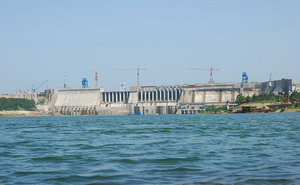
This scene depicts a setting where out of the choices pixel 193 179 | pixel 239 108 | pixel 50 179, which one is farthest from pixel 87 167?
pixel 239 108

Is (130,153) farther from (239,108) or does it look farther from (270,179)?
(239,108)

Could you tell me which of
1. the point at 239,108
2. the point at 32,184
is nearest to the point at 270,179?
the point at 32,184

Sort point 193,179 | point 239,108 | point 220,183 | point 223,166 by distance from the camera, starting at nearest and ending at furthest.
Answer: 1. point 220,183
2. point 193,179
3. point 223,166
4. point 239,108

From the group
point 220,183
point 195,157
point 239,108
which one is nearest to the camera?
point 220,183

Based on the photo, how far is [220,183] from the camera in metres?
16.6

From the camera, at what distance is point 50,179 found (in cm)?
1819

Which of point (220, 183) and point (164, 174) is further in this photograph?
point (164, 174)

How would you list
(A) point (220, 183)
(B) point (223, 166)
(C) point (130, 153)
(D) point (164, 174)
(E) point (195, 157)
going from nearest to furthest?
1. (A) point (220, 183)
2. (D) point (164, 174)
3. (B) point (223, 166)
4. (E) point (195, 157)
5. (C) point (130, 153)

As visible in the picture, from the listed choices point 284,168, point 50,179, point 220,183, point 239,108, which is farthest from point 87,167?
point 239,108

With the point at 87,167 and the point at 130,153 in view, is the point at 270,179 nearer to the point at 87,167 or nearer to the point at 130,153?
the point at 87,167

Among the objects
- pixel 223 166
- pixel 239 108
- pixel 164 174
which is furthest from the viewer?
pixel 239 108

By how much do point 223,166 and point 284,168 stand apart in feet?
8.57

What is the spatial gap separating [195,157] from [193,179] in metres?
6.44

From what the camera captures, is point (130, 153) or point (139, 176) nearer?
point (139, 176)
